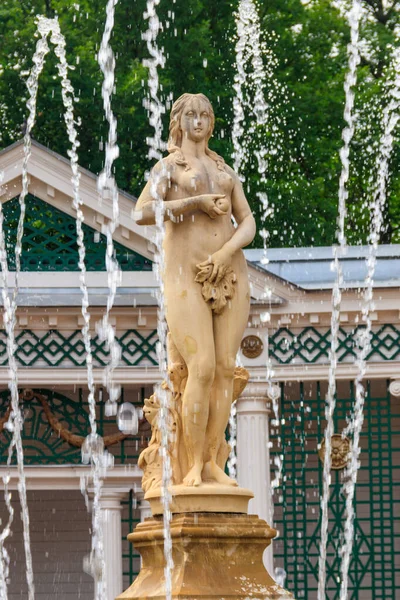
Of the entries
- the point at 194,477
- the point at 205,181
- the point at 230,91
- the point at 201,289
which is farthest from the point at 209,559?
the point at 230,91

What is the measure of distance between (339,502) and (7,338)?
4552mm

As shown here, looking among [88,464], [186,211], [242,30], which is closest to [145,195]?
[186,211]

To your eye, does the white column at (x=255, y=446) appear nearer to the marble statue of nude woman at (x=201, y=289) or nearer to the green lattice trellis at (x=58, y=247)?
the green lattice trellis at (x=58, y=247)

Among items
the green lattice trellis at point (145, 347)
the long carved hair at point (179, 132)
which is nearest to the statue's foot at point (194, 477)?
the long carved hair at point (179, 132)

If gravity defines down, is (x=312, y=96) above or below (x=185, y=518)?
above

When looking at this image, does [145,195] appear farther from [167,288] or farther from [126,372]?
[126,372]

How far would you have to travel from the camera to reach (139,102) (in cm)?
2814

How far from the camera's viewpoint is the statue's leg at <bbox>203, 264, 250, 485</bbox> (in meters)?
9.43

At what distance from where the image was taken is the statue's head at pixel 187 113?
9.83 meters

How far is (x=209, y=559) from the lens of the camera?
8.95 meters

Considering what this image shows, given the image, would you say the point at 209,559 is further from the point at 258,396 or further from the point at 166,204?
the point at 258,396

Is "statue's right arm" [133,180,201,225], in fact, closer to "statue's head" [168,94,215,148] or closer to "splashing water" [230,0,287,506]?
"statue's head" [168,94,215,148]

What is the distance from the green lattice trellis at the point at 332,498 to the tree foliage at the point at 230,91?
341 inches

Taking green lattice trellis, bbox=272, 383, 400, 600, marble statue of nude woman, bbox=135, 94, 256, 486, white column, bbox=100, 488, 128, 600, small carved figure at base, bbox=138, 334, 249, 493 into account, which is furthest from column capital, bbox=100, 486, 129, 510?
marble statue of nude woman, bbox=135, 94, 256, 486
